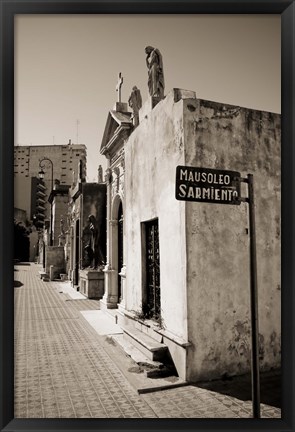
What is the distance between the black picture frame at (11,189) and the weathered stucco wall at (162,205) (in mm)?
2127

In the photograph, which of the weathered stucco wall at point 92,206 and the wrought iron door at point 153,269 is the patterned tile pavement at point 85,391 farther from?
the weathered stucco wall at point 92,206

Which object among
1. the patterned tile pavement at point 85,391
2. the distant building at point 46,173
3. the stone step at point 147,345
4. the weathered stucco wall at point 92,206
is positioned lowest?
the patterned tile pavement at point 85,391

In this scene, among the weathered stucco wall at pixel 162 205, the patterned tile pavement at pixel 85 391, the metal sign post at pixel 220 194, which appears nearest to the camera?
the metal sign post at pixel 220 194

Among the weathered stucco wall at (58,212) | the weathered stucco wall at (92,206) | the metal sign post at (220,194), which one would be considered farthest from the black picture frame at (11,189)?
the weathered stucco wall at (58,212)

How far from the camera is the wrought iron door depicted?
6.89 meters

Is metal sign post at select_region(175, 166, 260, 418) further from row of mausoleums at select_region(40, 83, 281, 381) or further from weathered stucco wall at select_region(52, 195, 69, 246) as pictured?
weathered stucco wall at select_region(52, 195, 69, 246)

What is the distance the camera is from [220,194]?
3.12 metres

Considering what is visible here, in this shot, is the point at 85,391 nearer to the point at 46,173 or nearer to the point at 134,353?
the point at 134,353

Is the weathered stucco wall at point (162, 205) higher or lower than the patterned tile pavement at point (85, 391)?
higher

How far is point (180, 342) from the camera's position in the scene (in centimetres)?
521

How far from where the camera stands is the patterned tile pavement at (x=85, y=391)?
4367 mm

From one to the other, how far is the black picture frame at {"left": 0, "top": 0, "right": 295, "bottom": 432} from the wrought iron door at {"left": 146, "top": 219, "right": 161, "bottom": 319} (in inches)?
137

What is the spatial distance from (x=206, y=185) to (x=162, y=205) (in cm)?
319

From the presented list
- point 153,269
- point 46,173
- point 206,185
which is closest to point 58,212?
point 46,173
